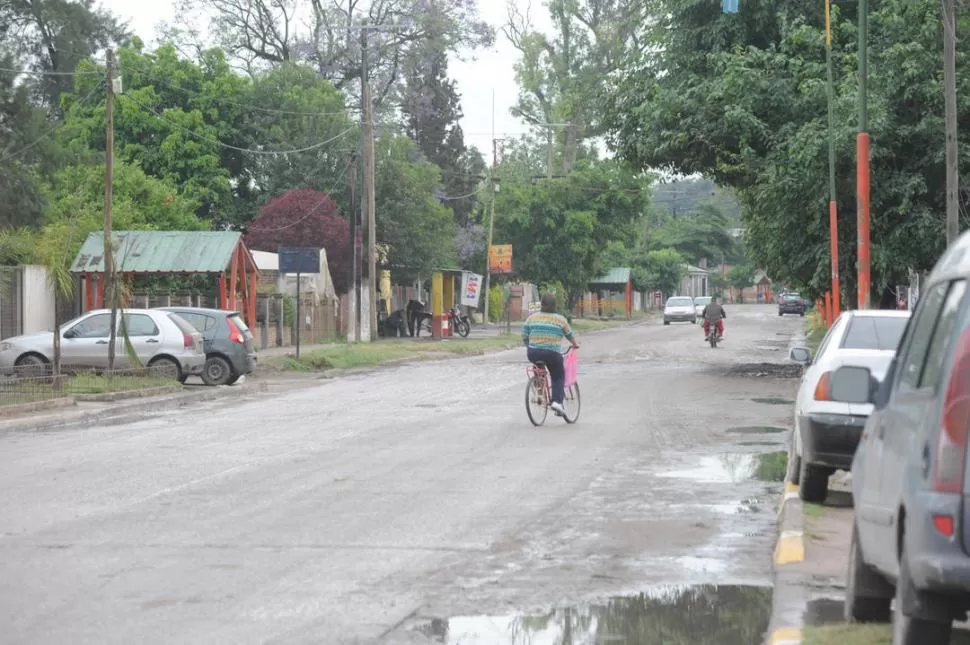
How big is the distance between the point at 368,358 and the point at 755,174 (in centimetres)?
1216

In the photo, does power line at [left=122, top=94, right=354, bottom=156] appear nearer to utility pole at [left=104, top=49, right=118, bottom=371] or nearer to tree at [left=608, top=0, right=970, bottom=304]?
tree at [left=608, top=0, right=970, bottom=304]

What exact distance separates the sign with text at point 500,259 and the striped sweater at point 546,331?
44353mm

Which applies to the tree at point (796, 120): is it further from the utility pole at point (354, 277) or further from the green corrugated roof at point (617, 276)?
the green corrugated roof at point (617, 276)

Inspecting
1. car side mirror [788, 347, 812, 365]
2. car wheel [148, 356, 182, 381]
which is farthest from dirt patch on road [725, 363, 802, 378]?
car side mirror [788, 347, 812, 365]

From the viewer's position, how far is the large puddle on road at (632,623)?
702 cm

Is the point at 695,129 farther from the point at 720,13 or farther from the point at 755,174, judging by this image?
the point at 720,13

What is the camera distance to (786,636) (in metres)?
6.61

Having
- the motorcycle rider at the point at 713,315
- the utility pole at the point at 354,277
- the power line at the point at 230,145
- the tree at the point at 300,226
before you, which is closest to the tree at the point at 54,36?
the power line at the point at 230,145

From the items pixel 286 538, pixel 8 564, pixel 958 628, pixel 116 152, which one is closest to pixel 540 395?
pixel 286 538

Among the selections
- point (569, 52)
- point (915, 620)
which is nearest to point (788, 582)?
point (915, 620)

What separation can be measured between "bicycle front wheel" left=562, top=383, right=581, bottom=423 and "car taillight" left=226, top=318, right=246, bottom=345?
995 centimetres

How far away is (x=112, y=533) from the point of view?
32.9 ft

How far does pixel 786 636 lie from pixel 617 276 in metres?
92.4

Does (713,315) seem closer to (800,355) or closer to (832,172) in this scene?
(832,172)
